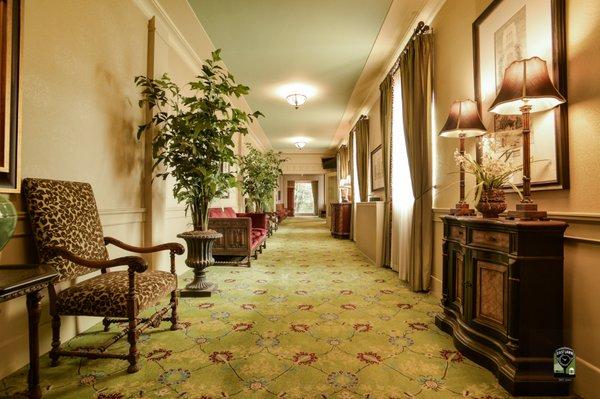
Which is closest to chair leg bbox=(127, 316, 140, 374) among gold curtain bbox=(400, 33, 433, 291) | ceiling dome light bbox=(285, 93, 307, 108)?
gold curtain bbox=(400, 33, 433, 291)

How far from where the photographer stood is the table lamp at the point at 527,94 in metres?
1.49

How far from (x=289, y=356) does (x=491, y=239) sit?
1.40 metres

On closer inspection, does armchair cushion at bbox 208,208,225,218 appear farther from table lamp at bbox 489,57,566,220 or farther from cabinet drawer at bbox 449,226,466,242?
table lamp at bbox 489,57,566,220

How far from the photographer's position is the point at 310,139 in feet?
36.0

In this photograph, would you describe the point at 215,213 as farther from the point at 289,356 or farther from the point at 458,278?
the point at 458,278

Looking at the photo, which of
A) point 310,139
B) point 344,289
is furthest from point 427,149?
point 310,139

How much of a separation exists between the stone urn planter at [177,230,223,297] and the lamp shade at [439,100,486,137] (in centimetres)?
236

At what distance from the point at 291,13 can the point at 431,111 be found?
1936 mm

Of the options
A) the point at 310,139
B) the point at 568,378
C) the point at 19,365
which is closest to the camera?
the point at 568,378

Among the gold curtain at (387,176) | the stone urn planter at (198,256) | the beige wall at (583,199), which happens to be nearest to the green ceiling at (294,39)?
the gold curtain at (387,176)

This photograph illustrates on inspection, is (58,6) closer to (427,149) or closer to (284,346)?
(284,346)

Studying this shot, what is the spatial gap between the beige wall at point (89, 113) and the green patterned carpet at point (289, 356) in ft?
2.00

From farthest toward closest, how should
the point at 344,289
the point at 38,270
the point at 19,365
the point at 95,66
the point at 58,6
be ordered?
the point at 344,289
the point at 95,66
the point at 58,6
the point at 19,365
the point at 38,270

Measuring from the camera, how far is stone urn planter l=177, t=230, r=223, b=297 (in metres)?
3.05
